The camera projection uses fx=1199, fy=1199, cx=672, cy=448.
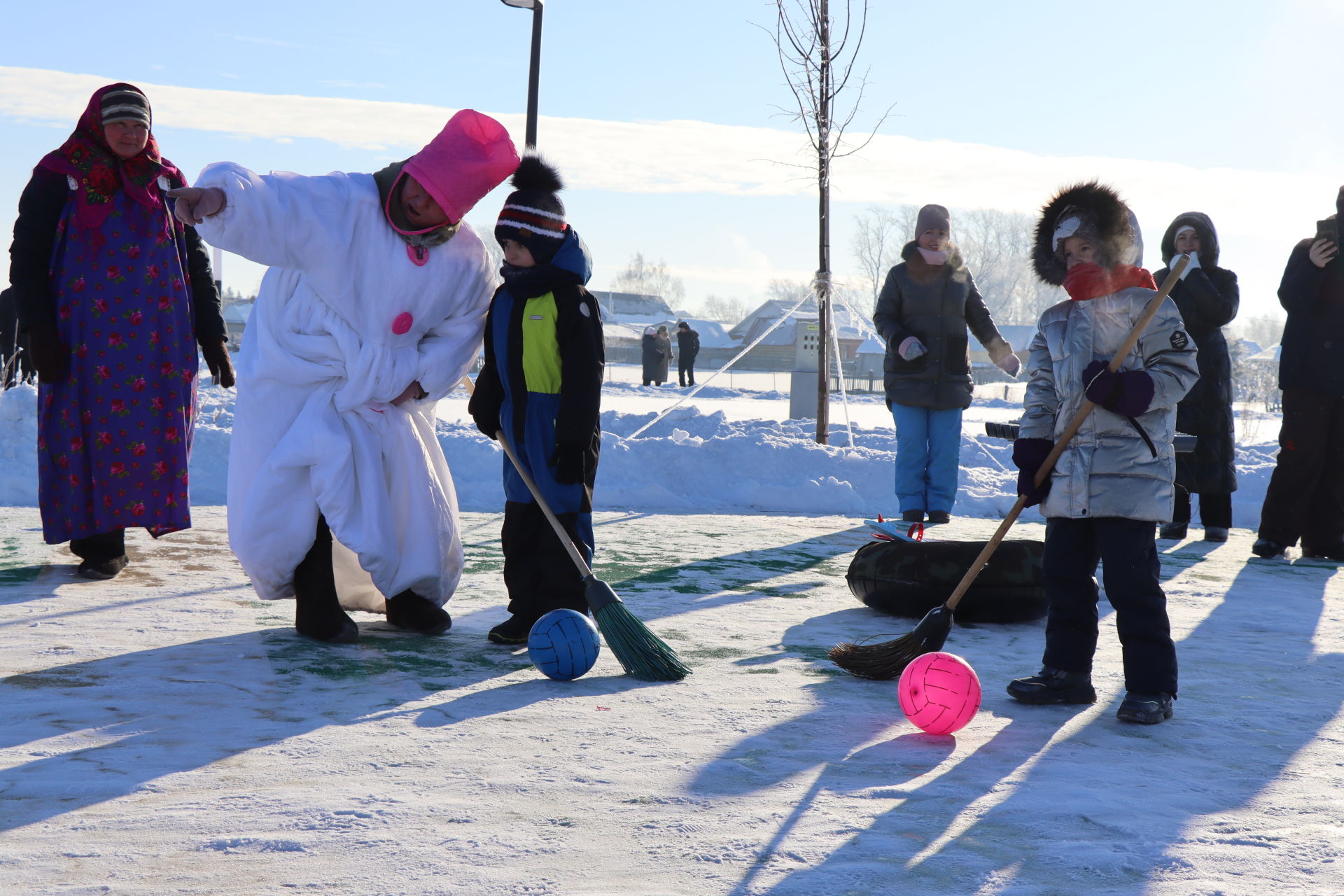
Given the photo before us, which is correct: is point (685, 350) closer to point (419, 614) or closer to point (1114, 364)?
point (419, 614)

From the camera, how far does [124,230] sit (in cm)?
501

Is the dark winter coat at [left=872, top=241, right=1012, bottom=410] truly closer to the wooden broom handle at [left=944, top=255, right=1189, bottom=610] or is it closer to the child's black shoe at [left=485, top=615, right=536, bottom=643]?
the wooden broom handle at [left=944, top=255, right=1189, bottom=610]

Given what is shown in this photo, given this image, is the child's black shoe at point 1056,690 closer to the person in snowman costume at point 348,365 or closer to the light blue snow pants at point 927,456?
the person in snowman costume at point 348,365

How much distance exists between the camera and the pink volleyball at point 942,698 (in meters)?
3.24

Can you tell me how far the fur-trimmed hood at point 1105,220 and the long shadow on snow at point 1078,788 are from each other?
4.50 feet

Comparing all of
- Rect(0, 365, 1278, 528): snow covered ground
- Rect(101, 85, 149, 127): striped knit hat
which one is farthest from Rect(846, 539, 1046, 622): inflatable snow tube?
Rect(0, 365, 1278, 528): snow covered ground

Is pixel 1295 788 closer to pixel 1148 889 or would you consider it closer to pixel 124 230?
pixel 1148 889

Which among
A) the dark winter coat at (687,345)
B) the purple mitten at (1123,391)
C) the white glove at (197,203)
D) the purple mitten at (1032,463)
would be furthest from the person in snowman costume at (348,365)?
the dark winter coat at (687,345)

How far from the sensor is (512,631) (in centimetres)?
424

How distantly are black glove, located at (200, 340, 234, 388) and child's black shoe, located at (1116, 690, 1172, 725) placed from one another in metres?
3.79

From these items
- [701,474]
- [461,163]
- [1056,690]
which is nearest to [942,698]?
[1056,690]

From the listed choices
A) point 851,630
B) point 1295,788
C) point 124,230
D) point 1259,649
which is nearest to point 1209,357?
point 1259,649

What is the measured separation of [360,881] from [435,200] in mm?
2442

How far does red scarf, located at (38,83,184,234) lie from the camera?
4.92 metres
